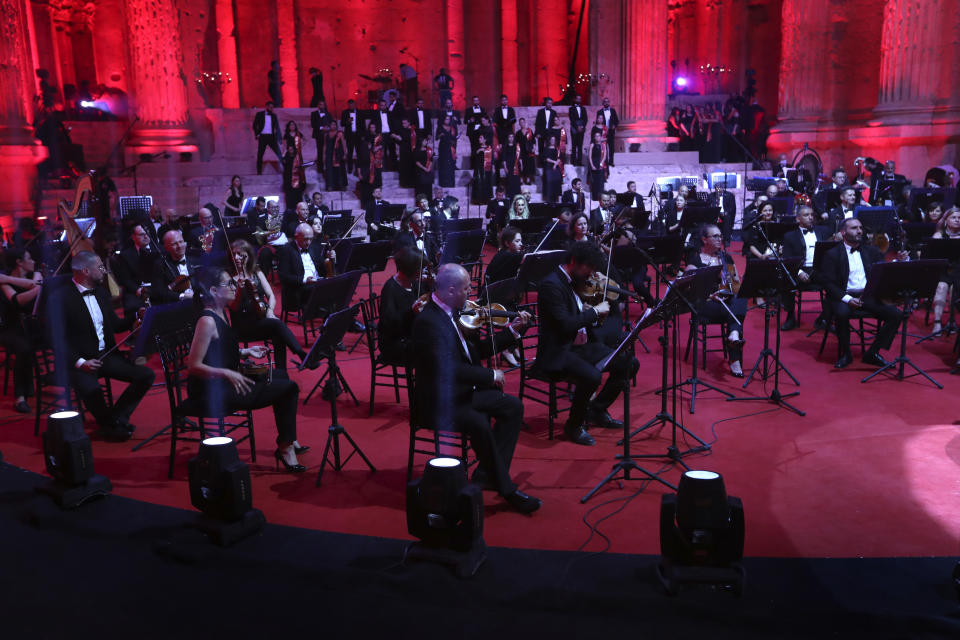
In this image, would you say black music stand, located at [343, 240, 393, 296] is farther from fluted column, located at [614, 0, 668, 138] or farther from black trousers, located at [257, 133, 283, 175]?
fluted column, located at [614, 0, 668, 138]

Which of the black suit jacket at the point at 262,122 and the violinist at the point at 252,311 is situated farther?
the black suit jacket at the point at 262,122

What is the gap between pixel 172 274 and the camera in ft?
27.5

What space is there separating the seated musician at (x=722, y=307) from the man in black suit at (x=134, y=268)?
18.4 ft

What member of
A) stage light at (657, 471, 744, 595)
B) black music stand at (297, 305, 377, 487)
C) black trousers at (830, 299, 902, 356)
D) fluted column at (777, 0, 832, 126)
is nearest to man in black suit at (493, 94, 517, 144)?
fluted column at (777, 0, 832, 126)

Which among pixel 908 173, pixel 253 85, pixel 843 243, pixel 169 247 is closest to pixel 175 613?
pixel 169 247

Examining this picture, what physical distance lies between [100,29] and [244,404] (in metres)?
20.9

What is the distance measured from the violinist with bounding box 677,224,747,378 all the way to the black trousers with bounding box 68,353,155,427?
4.77 metres

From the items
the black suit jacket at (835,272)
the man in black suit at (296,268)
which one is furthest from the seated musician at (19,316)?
the black suit jacket at (835,272)

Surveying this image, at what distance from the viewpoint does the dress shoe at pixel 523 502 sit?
471 cm

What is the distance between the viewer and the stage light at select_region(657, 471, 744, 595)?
349 centimetres

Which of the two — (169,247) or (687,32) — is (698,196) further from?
(687,32)

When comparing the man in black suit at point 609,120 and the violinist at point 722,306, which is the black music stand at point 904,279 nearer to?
the violinist at point 722,306

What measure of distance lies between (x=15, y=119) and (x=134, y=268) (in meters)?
8.16

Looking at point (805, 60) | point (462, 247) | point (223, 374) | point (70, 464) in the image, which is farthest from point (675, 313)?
point (805, 60)
